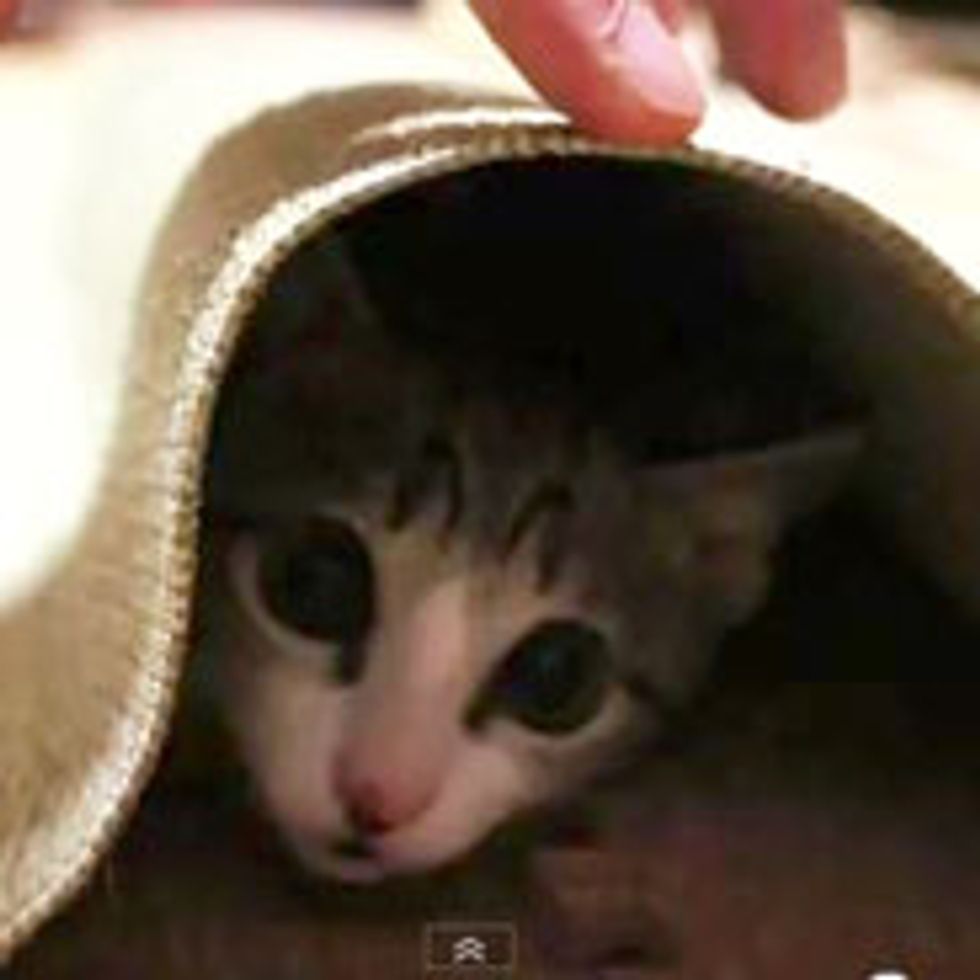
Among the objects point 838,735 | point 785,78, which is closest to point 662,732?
point 838,735

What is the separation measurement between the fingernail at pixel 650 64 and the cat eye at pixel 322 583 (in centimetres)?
20

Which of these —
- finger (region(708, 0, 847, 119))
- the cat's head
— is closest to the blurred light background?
finger (region(708, 0, 847, 119))

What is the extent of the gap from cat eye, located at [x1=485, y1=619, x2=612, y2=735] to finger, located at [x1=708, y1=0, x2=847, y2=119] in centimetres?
18

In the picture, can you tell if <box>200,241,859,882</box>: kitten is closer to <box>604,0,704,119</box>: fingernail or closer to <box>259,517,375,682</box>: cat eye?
<box>259,517,375,682</box>: cat eye

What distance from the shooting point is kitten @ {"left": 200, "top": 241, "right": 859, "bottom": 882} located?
2.25 feet

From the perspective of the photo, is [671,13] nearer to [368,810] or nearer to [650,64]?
[650,64]

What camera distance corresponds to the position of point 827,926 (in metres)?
0.64

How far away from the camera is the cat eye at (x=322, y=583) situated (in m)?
0.71

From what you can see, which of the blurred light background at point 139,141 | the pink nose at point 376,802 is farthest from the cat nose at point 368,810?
the blurred light background at point 139,141

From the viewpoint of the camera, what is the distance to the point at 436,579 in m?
0.72

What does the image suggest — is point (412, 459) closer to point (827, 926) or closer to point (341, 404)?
point (341, 404)

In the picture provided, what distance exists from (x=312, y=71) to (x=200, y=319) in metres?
0.12

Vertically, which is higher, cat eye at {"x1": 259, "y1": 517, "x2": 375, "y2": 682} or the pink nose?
cat eye at {"x1": 259, "y1": 517, "x2": 375, "y2": 682}

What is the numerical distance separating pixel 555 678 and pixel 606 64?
26cm
